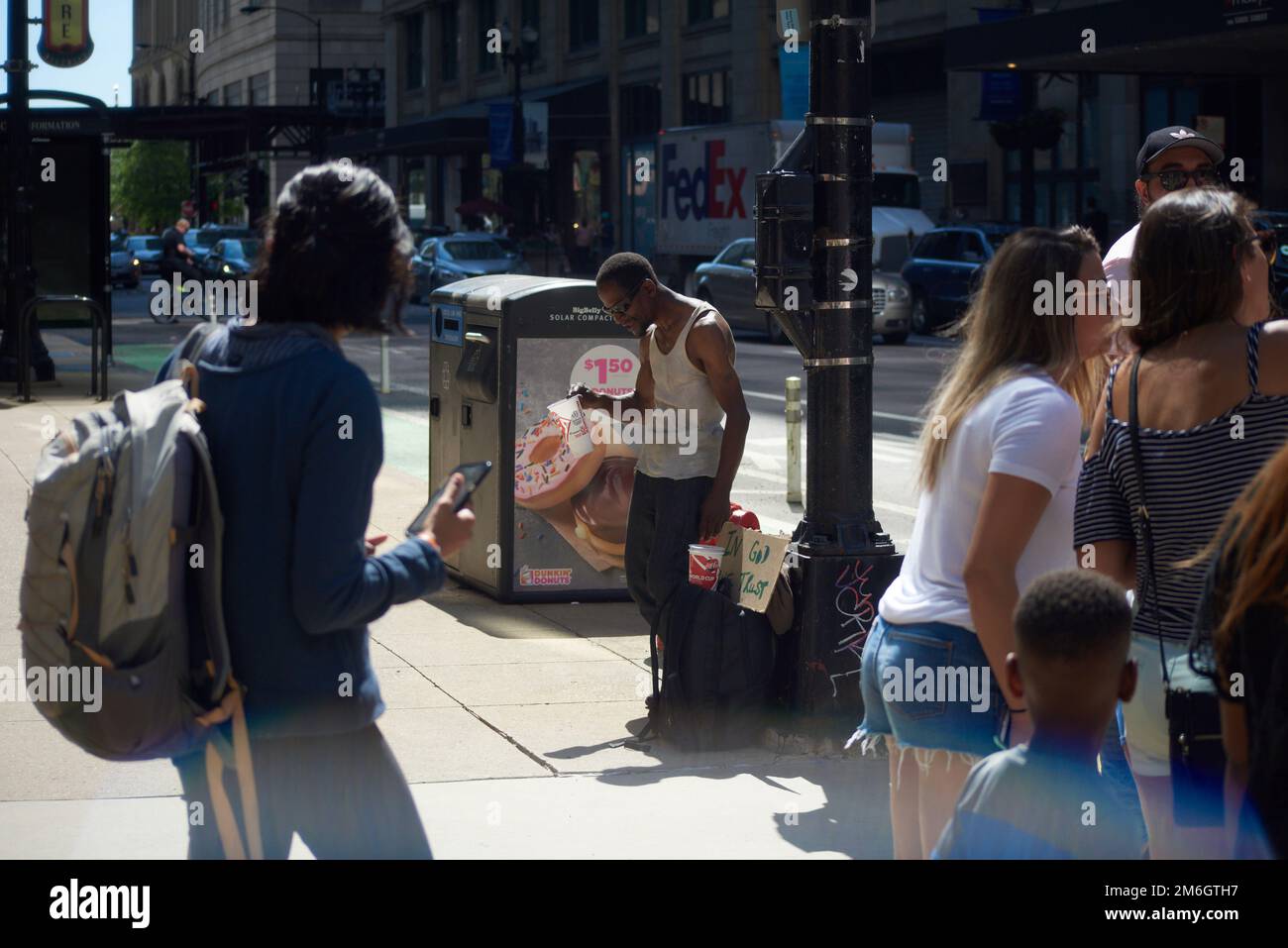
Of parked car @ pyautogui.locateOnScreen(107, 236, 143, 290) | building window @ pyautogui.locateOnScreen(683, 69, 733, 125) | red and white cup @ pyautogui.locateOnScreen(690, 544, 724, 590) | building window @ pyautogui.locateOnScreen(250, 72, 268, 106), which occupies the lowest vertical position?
red and white cup @ pyautogui.locateOnScreen(690, 544, 724, 590)

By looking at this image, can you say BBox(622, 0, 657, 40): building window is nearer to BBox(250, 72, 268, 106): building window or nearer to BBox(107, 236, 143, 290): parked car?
BBox(107, 236, 143, 290): parked car

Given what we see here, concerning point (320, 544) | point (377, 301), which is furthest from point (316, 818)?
point (377, 301)

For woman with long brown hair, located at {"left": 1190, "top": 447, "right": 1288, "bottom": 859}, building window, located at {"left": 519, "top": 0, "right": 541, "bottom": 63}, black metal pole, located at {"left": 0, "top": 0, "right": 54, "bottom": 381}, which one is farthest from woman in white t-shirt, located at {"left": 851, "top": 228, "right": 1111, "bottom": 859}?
building window, located at {"left": 519, "top": 0, "right": 541, "bottom": 63}

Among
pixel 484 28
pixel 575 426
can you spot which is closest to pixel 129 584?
pixel 575 426

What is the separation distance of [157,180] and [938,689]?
92.6 meters

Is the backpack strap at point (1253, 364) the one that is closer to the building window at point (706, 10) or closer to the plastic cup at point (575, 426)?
the plastic cup at point (575, 426)

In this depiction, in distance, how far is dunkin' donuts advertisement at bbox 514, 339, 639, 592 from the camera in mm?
8609

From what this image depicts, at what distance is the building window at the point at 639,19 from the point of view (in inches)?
2055

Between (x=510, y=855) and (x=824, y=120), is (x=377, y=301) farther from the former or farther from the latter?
(x=824, y=120)

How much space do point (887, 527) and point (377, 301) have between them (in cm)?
893

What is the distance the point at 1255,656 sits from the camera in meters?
2.52

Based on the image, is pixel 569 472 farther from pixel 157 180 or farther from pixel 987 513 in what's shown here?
pixel 157 180

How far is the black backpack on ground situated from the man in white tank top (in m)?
0.21

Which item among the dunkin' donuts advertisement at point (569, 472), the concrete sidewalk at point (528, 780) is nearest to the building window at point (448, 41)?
the dunkin' donuts advertisement at point (569, 472)
